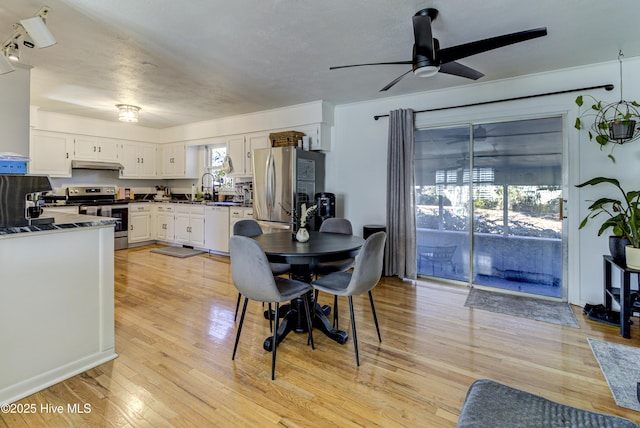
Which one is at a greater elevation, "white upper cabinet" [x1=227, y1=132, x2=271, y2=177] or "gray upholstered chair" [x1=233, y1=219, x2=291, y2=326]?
"white upper cabinet" [x1=227, y1=132, x2=271, y2=177]

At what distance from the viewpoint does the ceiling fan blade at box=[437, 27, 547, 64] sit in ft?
6.42

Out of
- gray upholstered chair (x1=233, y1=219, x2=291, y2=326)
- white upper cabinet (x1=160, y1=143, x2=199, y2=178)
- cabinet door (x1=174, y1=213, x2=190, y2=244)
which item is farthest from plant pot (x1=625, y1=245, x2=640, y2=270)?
white upper cabinet (x1=160, y1=143, x2=199, y2=178)

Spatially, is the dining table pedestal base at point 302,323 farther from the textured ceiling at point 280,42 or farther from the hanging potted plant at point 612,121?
the hanging potted plant at point 612,121

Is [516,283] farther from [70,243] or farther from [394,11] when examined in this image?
[70,243]

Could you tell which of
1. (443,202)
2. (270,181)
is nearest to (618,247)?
(443,202)

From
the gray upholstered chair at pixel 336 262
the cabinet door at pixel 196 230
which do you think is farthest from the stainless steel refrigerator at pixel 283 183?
the cabinet door at pixel 196 230

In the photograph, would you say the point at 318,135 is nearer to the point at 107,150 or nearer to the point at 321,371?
the point at 321,371

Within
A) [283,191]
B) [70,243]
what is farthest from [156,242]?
[70,243]

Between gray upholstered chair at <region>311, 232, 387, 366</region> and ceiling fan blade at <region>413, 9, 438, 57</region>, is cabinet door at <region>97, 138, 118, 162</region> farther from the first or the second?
ceiling fan blade at <region>413, 9, 438, 57</region>

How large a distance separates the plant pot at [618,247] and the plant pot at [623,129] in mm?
944

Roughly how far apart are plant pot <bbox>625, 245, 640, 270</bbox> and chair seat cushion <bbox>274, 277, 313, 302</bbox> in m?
2.64

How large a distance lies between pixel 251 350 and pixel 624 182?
384cm

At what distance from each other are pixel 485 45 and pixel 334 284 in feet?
6.38

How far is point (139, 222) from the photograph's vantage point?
6371mm
